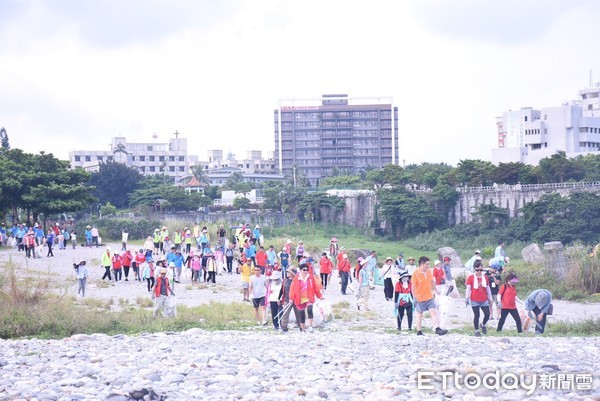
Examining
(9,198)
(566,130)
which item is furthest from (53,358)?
(566,130)

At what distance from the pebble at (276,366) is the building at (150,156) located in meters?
100

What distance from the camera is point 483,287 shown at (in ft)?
52.1

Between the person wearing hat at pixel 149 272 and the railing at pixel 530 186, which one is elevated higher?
the railing at pixel 530 186

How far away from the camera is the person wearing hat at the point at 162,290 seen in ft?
A: 62.7

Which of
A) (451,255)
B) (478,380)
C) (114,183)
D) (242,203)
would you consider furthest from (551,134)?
(478,380)

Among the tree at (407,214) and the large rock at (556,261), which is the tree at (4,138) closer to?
the tree at (407,214)

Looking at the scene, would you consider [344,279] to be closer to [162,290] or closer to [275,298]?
[162,290]

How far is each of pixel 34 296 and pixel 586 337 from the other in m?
11.9

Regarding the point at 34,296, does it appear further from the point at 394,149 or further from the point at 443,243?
the point at 394,149

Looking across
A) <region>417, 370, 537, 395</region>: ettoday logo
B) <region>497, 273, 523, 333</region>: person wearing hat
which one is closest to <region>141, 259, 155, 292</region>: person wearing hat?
<region>497, 273, 523, 333</region>: person wearing hat

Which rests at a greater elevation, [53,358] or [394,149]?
[394,149]

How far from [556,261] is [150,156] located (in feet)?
310

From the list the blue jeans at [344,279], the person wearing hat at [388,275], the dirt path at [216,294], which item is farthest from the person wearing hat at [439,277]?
the blue jeans at [344,279]

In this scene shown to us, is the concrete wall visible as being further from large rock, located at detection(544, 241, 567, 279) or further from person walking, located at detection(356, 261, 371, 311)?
person walking, located at detection(356, 261, 371, 311)
